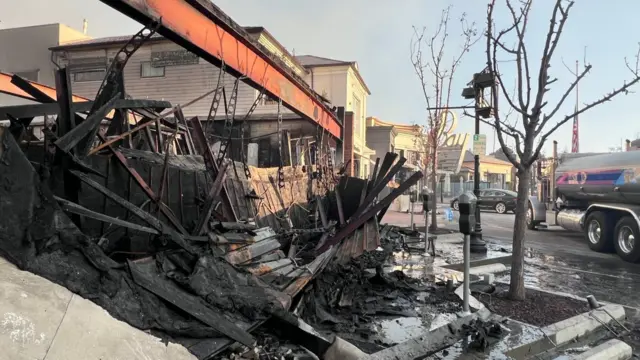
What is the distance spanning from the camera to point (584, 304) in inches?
244

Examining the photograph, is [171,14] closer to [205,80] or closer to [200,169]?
[200,169]

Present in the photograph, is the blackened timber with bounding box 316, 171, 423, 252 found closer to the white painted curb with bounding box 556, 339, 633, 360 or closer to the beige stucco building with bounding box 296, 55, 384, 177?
the white painted curb with bounding box 556, 339, 633, 360

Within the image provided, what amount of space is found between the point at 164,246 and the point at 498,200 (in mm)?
26436

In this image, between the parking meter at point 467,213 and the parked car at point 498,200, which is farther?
the parked car at point 498,200

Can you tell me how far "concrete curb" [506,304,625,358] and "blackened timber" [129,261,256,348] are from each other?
9.27 feet

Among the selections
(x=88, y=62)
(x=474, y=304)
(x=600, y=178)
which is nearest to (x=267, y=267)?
(x=474, y=304)

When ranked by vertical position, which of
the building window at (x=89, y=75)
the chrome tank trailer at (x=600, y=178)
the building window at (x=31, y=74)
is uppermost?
the building window at (x=31, y=74)

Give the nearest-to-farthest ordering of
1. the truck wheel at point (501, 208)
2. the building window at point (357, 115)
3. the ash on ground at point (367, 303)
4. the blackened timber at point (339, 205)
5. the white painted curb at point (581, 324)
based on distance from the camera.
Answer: the ash on ground at point (367, 303) < the white painted curb at point (581, 324) < the blackened timber at point (339, 205) < the building window at point (357, 115) < the truck wheel at point (501, 208)

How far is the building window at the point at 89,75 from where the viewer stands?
22078 millimetres

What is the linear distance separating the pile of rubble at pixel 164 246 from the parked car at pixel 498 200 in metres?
21.7

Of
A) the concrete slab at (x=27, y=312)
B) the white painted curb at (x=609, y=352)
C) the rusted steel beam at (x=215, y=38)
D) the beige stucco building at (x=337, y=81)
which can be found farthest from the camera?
the beige stucco building at (x=337, y=81)

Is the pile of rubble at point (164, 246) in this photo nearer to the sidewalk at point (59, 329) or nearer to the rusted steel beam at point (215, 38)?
the sidewalk at point (59, 329)

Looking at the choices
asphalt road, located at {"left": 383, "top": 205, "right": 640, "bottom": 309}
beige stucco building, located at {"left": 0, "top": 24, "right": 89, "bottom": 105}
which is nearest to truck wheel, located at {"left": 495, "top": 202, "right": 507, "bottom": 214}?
asphalt road, located at {"left": 383, "top": 205, "right": 640, "bottom": 309}

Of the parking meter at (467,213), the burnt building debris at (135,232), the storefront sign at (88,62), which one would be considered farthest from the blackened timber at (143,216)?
the storefront sign at (88,62)
